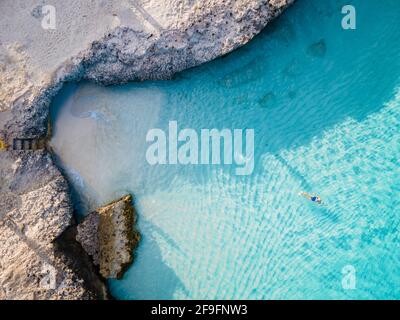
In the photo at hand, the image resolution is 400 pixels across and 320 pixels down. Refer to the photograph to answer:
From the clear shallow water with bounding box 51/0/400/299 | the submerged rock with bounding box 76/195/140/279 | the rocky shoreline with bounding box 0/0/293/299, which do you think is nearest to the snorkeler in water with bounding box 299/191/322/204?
the clear shallow water with bounding box 51/0/400/299

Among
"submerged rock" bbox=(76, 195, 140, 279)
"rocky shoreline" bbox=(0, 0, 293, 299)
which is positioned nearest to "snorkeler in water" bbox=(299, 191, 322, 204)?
"rocky shoreline" bbox=(0, 0, 293, 299)

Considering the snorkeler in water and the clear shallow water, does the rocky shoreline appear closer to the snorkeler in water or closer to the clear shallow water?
the clear shallow water

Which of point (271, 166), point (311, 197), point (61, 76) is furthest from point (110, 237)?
point (311, 197)

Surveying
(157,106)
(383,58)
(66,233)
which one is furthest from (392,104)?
(66,233)

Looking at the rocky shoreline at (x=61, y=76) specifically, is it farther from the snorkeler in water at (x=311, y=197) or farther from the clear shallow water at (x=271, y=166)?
the snorkeler in water at (x=311, y=197)

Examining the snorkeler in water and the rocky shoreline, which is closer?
the rocky shoreline

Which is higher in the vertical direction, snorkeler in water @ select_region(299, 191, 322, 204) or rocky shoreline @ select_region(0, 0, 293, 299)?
rocky shoreline @ select_region(0, 0, 293, 299)
